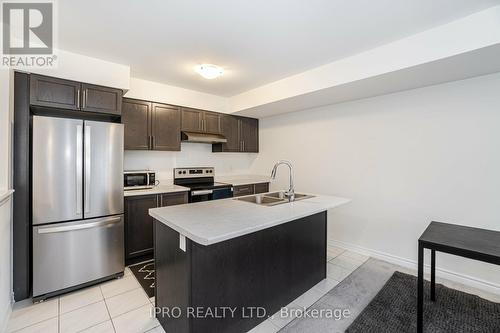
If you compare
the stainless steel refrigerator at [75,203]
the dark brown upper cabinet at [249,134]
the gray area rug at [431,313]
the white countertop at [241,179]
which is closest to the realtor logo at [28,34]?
the stainless steel refrigerator at [75,203]

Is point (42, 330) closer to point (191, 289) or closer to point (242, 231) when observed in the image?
point (191, 289)

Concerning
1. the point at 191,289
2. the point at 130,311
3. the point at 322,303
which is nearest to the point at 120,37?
the point at 191,289

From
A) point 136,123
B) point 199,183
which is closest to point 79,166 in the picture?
point 136,123

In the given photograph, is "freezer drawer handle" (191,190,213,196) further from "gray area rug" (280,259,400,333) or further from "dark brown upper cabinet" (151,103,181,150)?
"gray area rug" (280,259,400,333)

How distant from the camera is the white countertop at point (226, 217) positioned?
1.40 metres

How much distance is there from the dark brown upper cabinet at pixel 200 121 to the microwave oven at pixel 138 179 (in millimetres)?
946

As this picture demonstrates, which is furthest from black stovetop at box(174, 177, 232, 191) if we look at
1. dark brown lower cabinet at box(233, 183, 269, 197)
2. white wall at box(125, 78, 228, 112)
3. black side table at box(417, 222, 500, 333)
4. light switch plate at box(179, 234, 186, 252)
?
black side table at box(417, 222, 500, 333)

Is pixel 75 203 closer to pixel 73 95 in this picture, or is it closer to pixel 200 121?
pixel 73 95

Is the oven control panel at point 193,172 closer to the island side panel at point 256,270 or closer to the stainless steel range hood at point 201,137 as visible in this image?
the stainless steel range hood at point 201,137

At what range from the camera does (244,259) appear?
1.79 meters

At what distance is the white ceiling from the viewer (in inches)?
70.2

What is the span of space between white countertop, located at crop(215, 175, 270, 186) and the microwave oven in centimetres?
129

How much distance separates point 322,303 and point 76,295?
245 centimetres

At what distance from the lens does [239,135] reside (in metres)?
4.58
